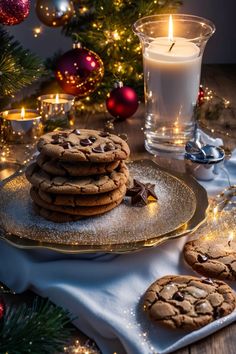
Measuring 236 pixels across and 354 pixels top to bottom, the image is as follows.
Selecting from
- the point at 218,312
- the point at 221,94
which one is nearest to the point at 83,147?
the point at 218,312

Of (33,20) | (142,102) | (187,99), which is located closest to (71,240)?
(187,99)

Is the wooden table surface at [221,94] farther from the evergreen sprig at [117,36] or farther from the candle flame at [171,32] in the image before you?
the candle flame at [171,32]

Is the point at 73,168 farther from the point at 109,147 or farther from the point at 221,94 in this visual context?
the point at 221,94

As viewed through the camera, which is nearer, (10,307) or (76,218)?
(10,307)

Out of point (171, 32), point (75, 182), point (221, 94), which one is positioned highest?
point (171, 32)

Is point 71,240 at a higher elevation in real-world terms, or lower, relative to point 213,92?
higher

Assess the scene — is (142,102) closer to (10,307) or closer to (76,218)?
(76,218)

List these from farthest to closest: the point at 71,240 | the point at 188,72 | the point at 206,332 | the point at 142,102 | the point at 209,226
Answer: the point at 142,102 < the point at 188,72 < the point at 209,226 < the point at 71,240 < the point at 206,332

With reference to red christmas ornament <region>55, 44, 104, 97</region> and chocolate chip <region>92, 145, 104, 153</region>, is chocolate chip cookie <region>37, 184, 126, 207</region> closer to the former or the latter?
chocolate chip <region>92, 145, 104, 153</region>
